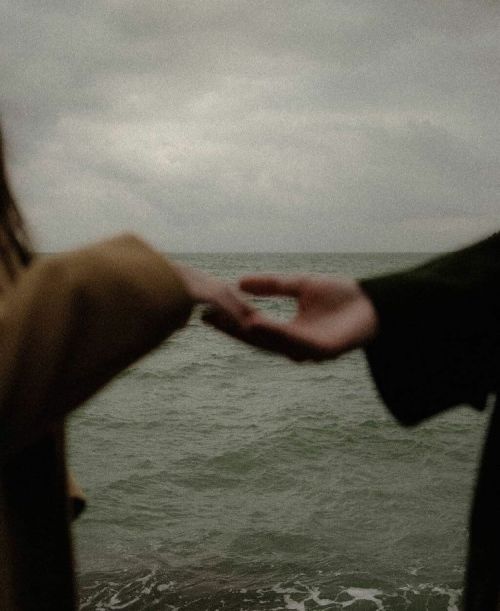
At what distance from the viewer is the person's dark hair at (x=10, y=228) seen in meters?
1.62

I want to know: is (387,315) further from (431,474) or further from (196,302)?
(431,474)

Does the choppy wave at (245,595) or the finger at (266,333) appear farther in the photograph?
the choppy wave at (245,595)

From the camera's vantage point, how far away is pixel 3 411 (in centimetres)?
112

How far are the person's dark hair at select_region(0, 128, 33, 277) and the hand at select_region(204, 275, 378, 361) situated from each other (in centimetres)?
53

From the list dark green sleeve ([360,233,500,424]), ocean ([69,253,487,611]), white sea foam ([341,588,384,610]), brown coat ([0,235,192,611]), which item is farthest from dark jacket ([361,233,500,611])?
white sea foam ([341,588,384,610])

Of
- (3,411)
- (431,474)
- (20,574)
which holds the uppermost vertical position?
(3,411)

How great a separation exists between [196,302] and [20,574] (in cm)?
72

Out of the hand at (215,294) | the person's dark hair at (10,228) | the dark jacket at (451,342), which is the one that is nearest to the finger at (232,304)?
the hand at (215,294)

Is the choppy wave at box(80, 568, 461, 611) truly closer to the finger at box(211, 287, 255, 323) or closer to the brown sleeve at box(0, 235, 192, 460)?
the finger at box(211, 287, 255, 323)

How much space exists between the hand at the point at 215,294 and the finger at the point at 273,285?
0.15 meters

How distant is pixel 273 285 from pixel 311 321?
146 millimetres

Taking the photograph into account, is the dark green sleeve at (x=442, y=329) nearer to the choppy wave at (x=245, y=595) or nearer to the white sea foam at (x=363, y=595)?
the choppy wave at (x=245, y=595)

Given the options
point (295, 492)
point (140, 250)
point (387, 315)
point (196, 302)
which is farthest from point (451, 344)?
point (295, 492)

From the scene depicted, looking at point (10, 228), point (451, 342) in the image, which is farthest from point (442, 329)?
point (10, 228)
